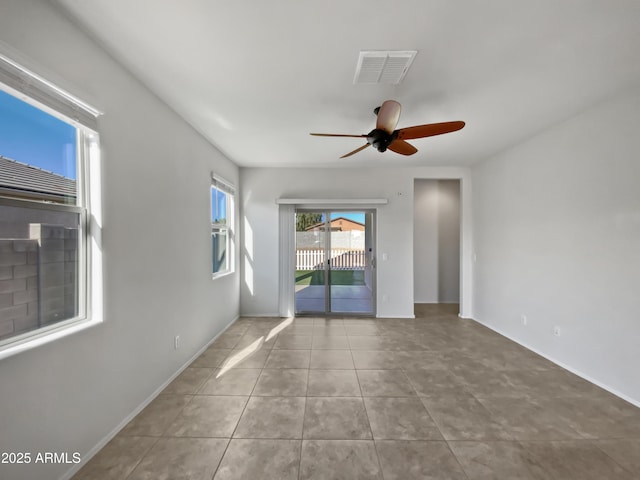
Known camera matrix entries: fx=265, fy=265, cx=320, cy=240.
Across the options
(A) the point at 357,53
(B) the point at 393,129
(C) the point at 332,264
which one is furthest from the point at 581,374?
(A) the point at 357,53

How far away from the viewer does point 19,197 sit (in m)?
1.37

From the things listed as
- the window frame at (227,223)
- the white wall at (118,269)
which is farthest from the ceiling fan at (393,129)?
the window frame at (227,223)

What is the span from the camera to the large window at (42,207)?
1.32m

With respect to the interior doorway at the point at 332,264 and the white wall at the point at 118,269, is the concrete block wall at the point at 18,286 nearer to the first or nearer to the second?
the white wall at the point at 118,269

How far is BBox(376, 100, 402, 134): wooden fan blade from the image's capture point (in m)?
2.04

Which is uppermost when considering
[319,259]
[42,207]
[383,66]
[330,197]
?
[383,66]

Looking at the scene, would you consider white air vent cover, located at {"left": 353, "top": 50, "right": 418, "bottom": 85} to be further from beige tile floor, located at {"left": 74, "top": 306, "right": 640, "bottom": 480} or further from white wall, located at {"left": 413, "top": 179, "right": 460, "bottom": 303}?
white wall, located at {"left": 413, "top": 179, "right": 460, "bottom": 303}

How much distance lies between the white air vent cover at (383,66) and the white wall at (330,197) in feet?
9.03

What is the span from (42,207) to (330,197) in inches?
153

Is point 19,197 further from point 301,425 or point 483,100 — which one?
point 483,100

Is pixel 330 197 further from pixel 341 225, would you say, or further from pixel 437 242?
pixel 437 242

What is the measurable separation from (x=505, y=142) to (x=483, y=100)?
1511mm

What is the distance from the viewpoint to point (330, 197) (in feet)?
16.1

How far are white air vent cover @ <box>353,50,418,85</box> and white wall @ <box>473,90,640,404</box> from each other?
84.2 inches
